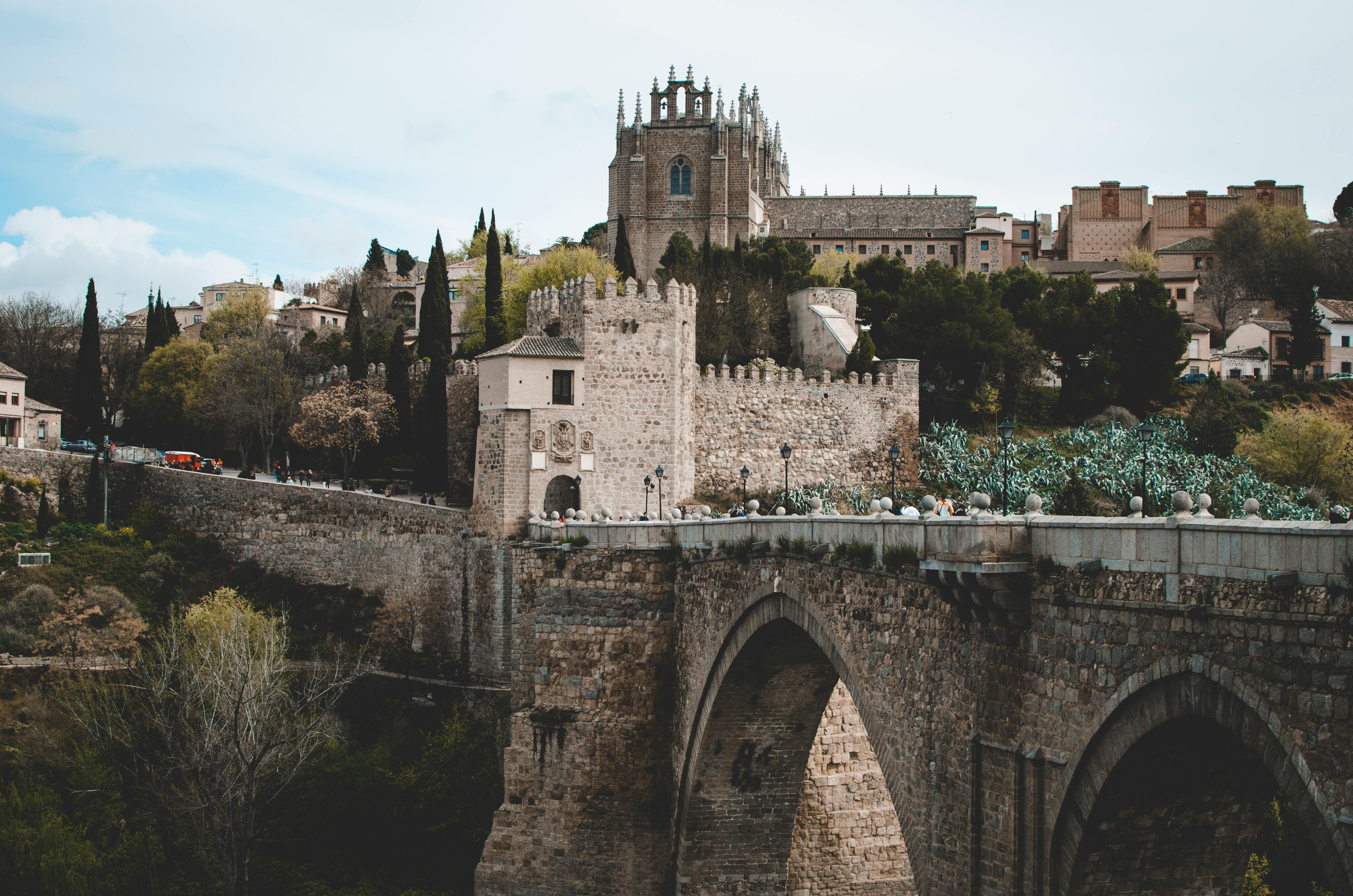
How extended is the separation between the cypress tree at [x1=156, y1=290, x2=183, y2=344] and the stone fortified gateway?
2901cm

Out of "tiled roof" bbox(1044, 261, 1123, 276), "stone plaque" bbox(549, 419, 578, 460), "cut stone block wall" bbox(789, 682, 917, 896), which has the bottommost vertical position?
"cut stone block wall" bbox(789, 682, 917, 896)

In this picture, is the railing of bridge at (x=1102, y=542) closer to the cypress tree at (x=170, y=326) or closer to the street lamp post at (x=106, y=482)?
the street lamp post at (x=106, y=482)

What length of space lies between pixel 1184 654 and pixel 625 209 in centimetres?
4924

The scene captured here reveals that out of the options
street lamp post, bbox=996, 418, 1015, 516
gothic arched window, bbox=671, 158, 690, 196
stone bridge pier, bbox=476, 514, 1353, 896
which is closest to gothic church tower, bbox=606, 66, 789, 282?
gothic arched window, bbox=671, 158, 690, 196

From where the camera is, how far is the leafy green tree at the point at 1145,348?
40.9 metres

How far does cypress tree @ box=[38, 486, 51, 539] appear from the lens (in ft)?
124

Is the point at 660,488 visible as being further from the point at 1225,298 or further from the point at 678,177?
the point at 1225,298

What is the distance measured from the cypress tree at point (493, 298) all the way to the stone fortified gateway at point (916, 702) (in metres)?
11.1

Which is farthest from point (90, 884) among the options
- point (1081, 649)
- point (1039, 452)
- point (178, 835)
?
point (1039, 452)

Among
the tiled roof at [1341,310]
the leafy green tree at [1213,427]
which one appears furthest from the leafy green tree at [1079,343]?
the tiled roof at [1341,310]

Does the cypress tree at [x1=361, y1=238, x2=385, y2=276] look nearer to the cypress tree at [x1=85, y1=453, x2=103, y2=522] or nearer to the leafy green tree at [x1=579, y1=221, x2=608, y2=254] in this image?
the leafy green tree at [x1=579, y1=221, x2=608, y2=254]

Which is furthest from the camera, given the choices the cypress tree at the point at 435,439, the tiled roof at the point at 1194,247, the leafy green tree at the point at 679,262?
the tiled roof at the point at 1194,247

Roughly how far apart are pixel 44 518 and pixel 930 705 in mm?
34223

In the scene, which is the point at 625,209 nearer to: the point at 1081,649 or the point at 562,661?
the point at 562,661
